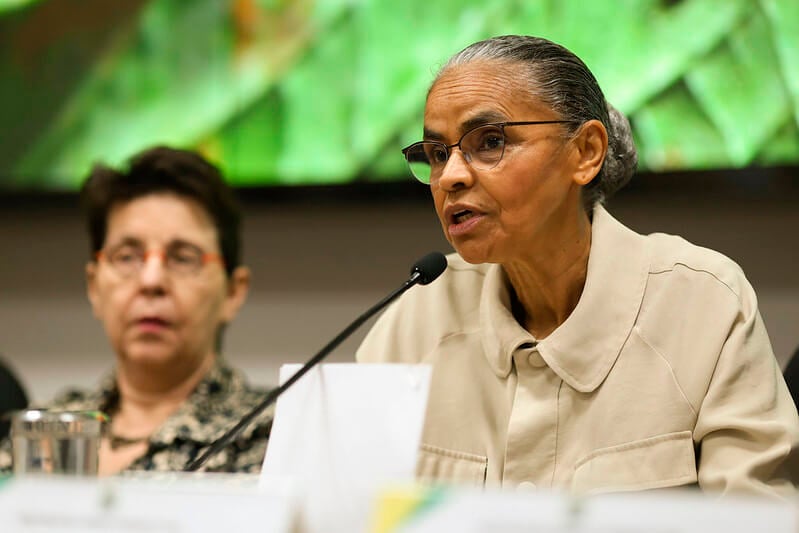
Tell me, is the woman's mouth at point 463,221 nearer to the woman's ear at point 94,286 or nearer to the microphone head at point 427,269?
the microphone head at point 427,269

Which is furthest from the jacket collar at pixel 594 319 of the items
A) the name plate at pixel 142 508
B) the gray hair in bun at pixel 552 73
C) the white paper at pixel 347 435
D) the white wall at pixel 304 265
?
the white wall at pixel 304 265

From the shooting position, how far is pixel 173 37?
9.26 feet

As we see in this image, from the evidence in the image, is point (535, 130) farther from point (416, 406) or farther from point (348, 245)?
point (348, 245)

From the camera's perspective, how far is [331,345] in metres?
1.25

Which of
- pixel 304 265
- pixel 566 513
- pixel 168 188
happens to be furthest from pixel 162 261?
pixel 566 513

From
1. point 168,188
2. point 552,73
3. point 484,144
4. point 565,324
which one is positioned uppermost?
point 168,188

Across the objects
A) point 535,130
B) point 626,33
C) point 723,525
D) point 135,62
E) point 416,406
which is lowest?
point 723,525

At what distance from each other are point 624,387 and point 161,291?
115cm

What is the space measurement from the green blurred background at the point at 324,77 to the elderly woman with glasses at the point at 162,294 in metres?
0.40

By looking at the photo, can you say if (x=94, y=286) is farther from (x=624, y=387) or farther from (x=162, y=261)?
(x=624, y=387)

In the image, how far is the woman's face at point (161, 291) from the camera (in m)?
2.19

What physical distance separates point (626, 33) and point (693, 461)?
1.30 m

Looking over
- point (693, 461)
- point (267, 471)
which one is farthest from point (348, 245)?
point (267, 471)

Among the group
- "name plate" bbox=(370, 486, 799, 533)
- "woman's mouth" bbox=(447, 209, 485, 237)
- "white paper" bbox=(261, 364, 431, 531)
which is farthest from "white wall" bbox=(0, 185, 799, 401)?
"name plate" bbox=(370, 486, 799, 533)
